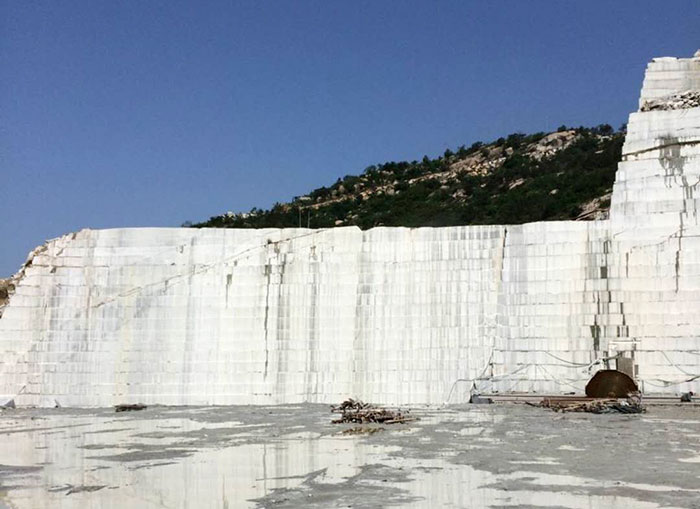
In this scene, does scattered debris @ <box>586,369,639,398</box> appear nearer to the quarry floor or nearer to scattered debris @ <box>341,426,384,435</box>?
the quarry floor

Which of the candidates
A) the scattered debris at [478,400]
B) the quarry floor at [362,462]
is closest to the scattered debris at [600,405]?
the quarry floor at [362,462]

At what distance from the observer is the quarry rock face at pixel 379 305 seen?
18.8 meters

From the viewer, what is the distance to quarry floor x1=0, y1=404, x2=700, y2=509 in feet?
25.7

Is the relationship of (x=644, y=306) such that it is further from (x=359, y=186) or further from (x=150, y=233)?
(x=359, y=186)

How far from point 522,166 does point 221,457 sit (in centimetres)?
4866

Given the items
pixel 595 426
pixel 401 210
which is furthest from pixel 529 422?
pixel 401 210

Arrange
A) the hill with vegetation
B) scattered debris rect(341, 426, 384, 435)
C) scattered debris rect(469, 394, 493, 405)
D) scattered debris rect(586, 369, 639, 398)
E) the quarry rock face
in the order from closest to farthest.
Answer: scattered debris rect(341, 426, 384, 435), scattered debris rect(586, 369, 639, 398), scattered debris rect(469, 394, 493, 405), the quarry rock face, the hill with vegetation

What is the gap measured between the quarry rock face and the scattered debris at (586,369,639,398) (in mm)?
959

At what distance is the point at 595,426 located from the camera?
13398 mm

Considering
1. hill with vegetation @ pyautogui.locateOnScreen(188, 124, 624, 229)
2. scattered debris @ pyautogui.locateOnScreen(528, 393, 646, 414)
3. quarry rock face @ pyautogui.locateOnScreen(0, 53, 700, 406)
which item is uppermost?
hill with vegetation @ pyautogui.locateOnScreen(188, 124, 624, 229)

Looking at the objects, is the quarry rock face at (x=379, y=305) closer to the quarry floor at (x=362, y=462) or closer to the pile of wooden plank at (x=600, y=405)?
the pile of wooden plank at (x=600, y=405)

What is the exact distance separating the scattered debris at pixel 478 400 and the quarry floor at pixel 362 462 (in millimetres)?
2229

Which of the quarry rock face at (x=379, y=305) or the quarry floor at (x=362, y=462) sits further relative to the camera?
the quarry rock face at (x=379, y=305)

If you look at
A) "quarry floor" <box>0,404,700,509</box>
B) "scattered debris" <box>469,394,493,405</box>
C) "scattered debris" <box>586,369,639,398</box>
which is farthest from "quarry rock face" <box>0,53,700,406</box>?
"quarry floor" <box>0,404,700,509</box>
